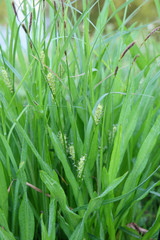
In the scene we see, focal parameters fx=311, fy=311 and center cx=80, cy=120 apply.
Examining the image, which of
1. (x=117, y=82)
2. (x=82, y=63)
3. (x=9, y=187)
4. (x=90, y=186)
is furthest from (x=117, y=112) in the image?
(x=9, y=187)

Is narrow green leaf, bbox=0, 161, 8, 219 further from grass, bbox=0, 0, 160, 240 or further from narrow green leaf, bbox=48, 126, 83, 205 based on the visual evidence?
narrow green leaf, bbox=48, 126, 83, 205

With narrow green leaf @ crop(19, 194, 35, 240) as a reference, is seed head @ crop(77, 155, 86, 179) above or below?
above

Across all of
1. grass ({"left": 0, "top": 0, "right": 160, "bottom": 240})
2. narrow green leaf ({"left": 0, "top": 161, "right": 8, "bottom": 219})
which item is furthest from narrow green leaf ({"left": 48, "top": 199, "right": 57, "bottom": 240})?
narrow green leaf ({"left": 0, "top": 161, "right": 8, "bottom": 219})

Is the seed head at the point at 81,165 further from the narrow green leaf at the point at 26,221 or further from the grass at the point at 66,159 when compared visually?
the narrow green leaf at the point at 26,221

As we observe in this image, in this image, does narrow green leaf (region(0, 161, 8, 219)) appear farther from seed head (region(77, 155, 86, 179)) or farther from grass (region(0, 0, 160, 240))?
seed head (region(77, 155, 86, 179))

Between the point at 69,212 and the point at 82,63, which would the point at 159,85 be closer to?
the point at 82,63

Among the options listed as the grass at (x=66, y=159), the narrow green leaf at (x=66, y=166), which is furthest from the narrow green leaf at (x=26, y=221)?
the narrow green leaf at (x=66, y=166)

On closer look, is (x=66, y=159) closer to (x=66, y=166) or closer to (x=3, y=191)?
(x=66, y=166)

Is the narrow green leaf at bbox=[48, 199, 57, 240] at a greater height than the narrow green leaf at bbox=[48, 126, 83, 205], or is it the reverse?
the narrow green leaf at bbox=[48, 126, 83, 205]

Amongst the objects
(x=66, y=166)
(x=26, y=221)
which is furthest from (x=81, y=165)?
(x=26, y=221)

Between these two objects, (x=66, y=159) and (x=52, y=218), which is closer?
(x=52, y=218)

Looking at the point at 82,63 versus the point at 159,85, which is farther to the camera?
the point at 159,85
